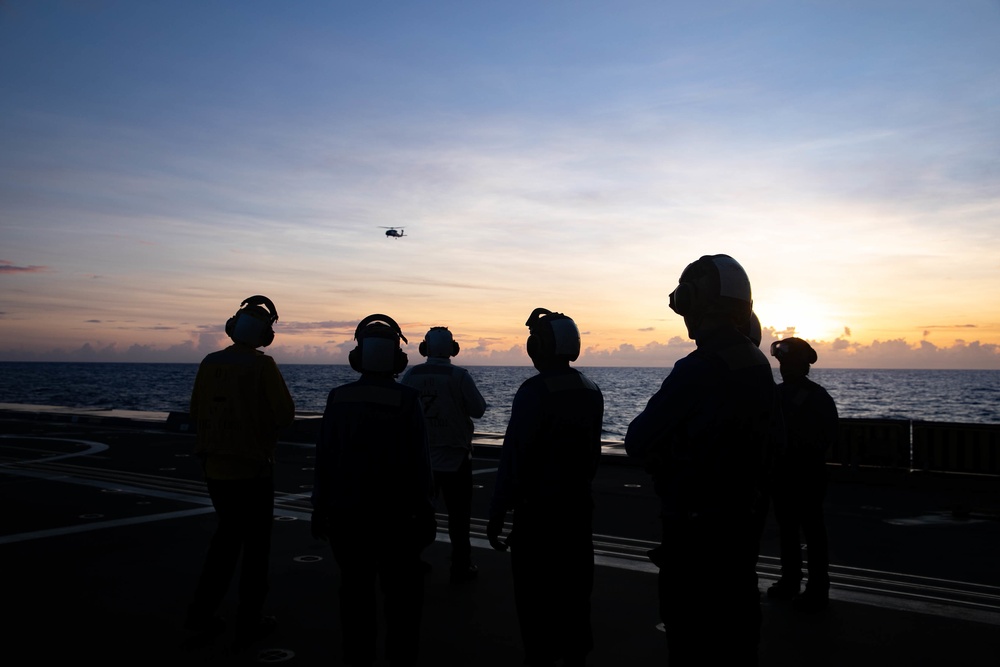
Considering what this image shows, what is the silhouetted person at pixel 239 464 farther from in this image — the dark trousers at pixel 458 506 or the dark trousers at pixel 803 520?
the dark trousers at pixel 803 520

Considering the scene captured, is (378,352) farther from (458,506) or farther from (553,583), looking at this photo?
(458,506)

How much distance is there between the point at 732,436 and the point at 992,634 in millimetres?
3671

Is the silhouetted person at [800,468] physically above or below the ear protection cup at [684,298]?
below

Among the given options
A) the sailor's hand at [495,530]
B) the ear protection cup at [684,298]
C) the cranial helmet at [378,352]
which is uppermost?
the ear protection cup at [684,298]

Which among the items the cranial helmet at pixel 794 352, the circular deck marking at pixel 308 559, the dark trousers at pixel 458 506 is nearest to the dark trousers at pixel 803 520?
the cranial helmet at pixel 794 352

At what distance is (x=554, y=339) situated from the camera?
15.6 feet

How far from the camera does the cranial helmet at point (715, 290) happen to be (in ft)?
11.1

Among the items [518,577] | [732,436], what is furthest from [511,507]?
[732,436]

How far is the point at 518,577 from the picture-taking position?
14.9 feet

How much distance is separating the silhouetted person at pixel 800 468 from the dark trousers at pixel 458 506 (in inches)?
100

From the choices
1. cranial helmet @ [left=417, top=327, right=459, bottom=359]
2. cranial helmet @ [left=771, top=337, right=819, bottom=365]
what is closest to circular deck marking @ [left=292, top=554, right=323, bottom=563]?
cranial helmet @ [left=417, top=327, right=459, bottom=359]

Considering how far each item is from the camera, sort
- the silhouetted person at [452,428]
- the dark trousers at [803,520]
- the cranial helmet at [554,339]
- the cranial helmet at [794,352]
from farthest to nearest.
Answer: the silhouetted person at [452,428] < the cranial helmet at [794,352] < the dark trousers at [803,520] < the cranial helmet at [554,339]

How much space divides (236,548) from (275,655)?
80 centimetres

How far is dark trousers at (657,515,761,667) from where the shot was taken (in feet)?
10.1
